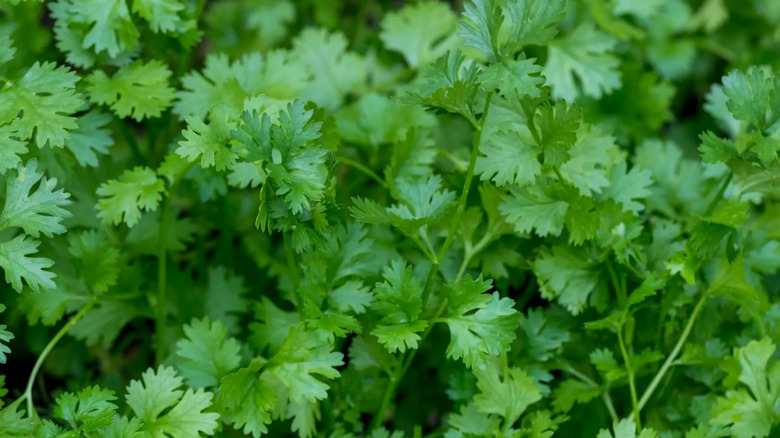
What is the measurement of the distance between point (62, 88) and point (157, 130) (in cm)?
39

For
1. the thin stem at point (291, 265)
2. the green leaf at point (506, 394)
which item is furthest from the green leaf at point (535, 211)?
the thin stem at point (291, 265)

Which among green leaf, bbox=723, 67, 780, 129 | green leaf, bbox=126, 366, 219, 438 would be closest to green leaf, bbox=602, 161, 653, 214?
green leaf, bbox=723, 67, 780, 129

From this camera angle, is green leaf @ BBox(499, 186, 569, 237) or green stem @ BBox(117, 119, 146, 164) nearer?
green leaf @ BBox(499, 186, 569, 237)

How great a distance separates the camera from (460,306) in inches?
46.1

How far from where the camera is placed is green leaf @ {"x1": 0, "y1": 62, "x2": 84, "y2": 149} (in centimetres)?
119

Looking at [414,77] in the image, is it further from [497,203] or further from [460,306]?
[460,306]

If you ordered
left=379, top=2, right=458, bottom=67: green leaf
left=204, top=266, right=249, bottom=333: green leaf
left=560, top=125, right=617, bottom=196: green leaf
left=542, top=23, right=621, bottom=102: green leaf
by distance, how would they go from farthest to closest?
left=379, top=2, right=458, bottom=67: green leaf < left=542, top=23, right=621, bottom=102: green leaf < left=204, top=266, right=249, bottom=333: green leaf < left=560, top=125, right=617, bottom=196: green leaf

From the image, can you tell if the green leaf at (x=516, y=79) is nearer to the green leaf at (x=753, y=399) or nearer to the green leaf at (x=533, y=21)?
the green leaf at (x=533, y=21)

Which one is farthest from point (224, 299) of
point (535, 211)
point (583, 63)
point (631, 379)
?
point (583, 63)

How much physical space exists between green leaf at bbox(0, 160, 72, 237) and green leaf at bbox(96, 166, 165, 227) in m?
0.09

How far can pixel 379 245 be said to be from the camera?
1.36 metres

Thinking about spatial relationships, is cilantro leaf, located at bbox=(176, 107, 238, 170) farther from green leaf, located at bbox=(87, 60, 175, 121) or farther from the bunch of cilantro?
green leaf, located at bbox=(87, 60, 175, 121)

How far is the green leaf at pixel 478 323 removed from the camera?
113 centimetres

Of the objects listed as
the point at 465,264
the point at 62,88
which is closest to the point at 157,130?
the point at 62,88
